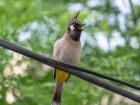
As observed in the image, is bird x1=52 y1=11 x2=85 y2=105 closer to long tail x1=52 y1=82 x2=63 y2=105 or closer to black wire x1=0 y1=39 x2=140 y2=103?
long tail x1=52 y1=82 x2=63 y2=105

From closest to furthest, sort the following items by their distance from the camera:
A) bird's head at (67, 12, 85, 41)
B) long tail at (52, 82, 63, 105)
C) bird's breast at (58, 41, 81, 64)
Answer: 1. bird's head at (67, 12, 85, 41)
2. bird's breast at (58, 41, 81, 64)
3. long tail at (52, 82, 63, 105)

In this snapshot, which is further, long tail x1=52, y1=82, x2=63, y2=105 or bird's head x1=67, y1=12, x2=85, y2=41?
long tail x1=52, y1=82, x2=63, y2=105

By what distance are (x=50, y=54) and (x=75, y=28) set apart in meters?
1.92

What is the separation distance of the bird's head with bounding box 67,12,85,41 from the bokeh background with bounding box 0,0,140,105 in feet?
3.87

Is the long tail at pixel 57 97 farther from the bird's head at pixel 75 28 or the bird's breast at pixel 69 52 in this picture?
the bird's head at pixel 75 28

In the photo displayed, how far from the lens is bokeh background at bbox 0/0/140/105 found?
197 inches

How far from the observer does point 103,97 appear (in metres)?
5.45

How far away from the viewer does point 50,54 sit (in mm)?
5570

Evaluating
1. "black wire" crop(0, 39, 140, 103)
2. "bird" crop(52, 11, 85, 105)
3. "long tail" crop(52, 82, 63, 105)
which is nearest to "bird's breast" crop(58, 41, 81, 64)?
"bird" crop(52, 11, 85, 105)

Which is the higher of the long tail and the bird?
the bird

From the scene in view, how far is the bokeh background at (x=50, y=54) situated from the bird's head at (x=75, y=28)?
1.18m

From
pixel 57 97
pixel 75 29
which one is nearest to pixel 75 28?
pixel 75 29

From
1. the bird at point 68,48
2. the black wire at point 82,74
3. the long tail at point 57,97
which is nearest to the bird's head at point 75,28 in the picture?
the bird at point 68,48

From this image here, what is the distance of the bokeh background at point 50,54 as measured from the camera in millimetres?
4992
